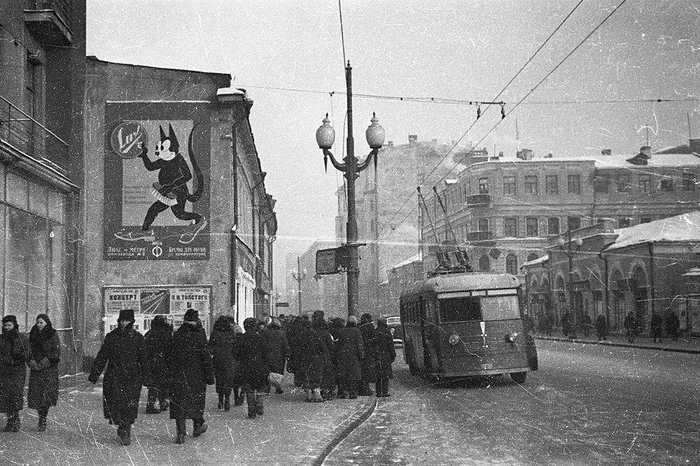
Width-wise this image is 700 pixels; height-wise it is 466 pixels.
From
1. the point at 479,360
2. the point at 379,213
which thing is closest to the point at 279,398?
the point at 479,360

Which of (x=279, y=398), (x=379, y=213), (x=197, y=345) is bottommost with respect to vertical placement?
(x=279, y=398)

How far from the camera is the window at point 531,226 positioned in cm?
7612

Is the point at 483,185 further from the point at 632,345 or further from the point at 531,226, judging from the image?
the point at 632,345

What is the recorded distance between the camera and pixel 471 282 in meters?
18.2

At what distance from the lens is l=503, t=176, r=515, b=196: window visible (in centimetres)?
7569

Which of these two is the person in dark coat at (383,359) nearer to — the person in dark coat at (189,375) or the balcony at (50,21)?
the person in dark coat at (189,375)

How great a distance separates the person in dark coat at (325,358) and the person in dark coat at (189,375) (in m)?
5.00

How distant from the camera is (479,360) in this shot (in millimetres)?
17438

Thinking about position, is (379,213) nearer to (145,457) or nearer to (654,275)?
(654,275)

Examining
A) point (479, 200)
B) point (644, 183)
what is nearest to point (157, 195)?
point (479, 200)

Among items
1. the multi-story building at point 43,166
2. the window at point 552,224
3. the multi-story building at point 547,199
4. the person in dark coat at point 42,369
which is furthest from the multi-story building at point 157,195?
the window at point 552,224

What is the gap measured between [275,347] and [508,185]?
63.3 metres

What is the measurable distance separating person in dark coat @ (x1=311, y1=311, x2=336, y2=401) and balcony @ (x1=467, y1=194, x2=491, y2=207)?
199 ft

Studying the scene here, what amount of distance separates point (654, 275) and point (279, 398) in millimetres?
30183
